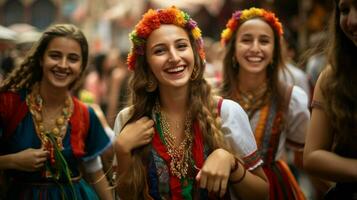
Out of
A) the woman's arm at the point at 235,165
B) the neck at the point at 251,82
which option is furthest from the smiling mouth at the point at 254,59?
the woman's arm at the point at 235,165

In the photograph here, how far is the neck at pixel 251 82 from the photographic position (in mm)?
3996

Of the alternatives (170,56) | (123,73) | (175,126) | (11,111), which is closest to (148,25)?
(170,56)

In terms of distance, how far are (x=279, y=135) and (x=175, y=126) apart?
113 centimetres

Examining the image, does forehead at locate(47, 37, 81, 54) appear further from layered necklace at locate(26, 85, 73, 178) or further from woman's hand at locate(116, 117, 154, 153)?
woman's hand at locate(116, 117, 154, 153)

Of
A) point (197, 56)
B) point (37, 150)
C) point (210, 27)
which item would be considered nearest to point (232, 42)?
point (197, 56)

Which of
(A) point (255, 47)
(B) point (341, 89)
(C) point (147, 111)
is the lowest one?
(C) point (147, 111)

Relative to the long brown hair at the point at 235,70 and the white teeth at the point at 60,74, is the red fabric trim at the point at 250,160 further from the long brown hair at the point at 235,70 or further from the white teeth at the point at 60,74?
the white teeth at the point at 60,74

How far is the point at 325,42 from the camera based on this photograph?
2877 mm

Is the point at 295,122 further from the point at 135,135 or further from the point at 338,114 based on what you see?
the point at 135,135

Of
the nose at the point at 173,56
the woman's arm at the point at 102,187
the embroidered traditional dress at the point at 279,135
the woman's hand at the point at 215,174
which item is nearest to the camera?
the woman's hand at the point at 215,174

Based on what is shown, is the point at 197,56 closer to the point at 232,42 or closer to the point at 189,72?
the point at 189,72

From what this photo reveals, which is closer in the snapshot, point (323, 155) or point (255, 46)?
point (323, 155)

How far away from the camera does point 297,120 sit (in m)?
3.83

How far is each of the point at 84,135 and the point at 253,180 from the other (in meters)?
1.36
